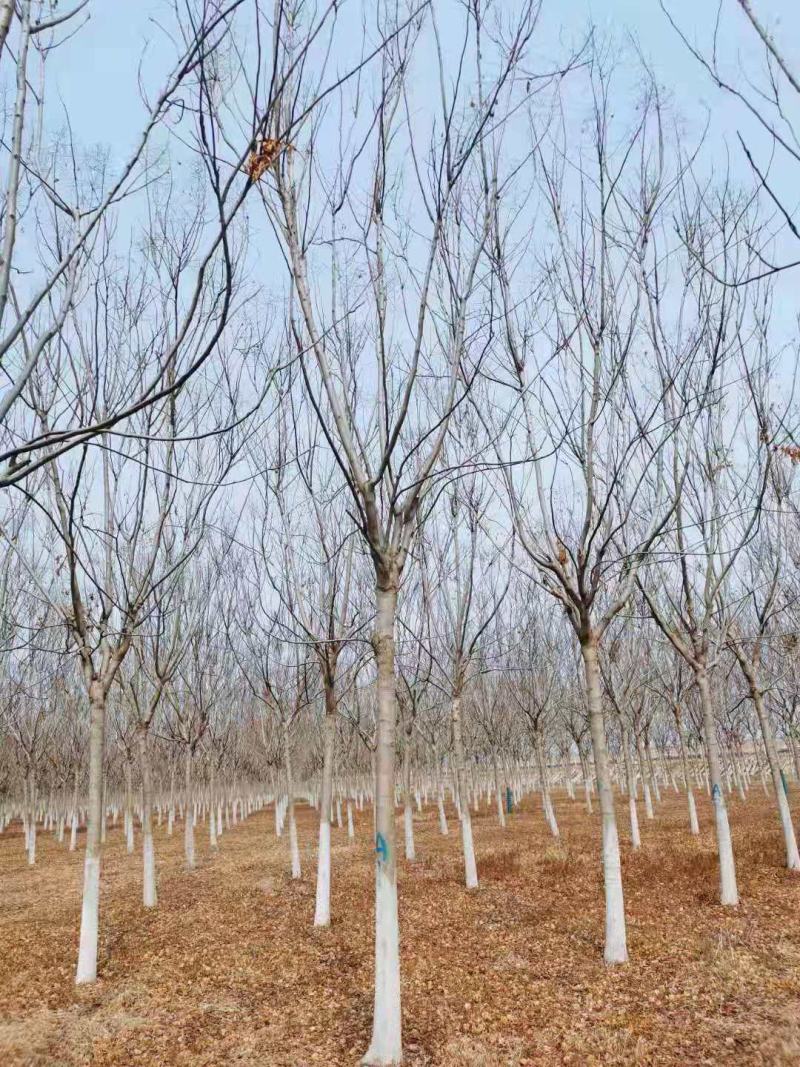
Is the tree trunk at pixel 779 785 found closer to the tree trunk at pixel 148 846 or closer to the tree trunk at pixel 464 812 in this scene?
Answer: the tree trunk at pixel 464 812

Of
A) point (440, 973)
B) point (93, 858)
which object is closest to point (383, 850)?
point (440, 973)

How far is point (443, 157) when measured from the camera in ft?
16.9

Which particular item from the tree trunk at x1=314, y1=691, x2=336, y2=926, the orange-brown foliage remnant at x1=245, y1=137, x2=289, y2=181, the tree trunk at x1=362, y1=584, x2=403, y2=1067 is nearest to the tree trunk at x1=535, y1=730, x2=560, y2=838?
the tree trunk at x1=314, y1=691, x2=336, y2=926

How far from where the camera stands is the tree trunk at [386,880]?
422 centimetres

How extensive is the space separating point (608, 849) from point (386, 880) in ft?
9.22

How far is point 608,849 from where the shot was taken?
6.28 metres

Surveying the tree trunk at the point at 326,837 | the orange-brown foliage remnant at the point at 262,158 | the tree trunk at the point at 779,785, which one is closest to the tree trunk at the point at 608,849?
the tree trunk at the point at 326,837

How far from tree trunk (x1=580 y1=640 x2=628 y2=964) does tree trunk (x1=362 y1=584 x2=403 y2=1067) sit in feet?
7.85

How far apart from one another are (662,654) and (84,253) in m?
18.9

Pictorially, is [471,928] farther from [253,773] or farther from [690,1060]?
[253,773]

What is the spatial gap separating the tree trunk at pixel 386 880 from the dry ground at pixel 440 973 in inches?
16.8

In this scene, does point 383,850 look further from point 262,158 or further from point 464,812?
point 464,812

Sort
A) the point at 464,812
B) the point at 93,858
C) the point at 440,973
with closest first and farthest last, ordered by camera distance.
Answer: the point at 440,973 → the point at 93,858 → the point at 464,812

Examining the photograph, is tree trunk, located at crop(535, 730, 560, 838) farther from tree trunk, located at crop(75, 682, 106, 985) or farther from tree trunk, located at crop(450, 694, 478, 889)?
tree trunk, located at crop(75, 682, 106, 985)
